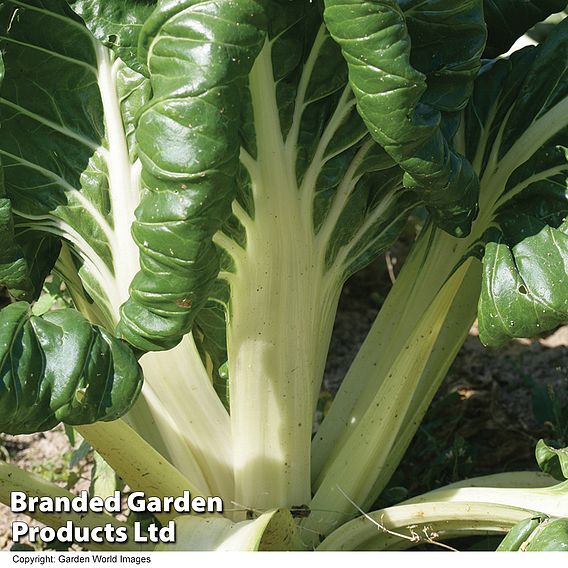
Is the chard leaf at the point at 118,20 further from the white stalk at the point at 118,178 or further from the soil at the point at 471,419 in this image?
the soil at the point at 471,419

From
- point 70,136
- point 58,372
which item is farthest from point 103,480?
point 70,136

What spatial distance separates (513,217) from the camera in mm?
2521

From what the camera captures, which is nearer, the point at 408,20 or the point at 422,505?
the point at 408,20

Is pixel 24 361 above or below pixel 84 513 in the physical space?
above

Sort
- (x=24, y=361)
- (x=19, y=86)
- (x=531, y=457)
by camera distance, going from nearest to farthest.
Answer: (x=24, y=361), (x=19, y=86), (x=531, y=457)

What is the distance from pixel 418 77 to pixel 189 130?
0.47 m

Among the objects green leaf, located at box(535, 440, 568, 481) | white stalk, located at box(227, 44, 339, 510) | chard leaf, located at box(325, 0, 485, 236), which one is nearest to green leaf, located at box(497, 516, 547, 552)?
green leaf, located at box(535, 440, 568, 481)

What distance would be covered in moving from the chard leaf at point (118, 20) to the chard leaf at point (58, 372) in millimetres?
605

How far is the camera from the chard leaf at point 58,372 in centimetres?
204

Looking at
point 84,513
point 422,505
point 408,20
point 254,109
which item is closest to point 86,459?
point 84,513

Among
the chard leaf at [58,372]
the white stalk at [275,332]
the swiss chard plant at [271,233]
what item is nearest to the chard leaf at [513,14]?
the swiss chard plant at [271,233]

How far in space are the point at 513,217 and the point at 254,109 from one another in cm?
77

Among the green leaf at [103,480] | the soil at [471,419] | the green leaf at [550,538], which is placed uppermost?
the green leaf at [550,538]
